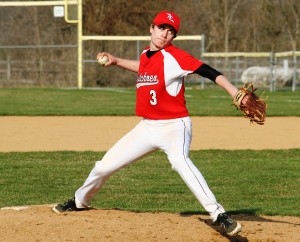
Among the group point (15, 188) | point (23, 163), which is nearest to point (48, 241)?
point (15, 188)

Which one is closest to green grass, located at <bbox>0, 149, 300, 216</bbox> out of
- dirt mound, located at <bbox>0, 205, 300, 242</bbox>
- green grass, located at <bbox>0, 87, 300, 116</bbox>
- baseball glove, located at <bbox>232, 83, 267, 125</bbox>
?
dirt mound, located at <bbox>0, 205, 300, 242</bbox>

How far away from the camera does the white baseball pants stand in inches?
239

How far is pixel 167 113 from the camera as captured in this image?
6.15 meters

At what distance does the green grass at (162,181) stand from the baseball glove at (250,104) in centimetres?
189

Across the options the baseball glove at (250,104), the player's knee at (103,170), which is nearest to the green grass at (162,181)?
the player's knee at (103,170)

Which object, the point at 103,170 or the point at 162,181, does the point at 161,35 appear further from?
the point at 162,181

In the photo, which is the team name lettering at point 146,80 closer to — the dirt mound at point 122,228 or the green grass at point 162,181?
the dirt mound at point 122,228

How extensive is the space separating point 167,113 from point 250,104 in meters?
0.65

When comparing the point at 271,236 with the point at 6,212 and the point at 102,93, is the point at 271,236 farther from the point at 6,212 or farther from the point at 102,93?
the point at 102,93

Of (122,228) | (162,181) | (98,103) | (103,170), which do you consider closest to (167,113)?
(103,170)

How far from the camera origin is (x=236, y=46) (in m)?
43.0

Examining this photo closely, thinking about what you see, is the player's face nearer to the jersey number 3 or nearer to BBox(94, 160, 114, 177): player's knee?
the jersey number 3

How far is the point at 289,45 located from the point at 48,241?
37.9m

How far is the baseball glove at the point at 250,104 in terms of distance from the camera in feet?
18.9
